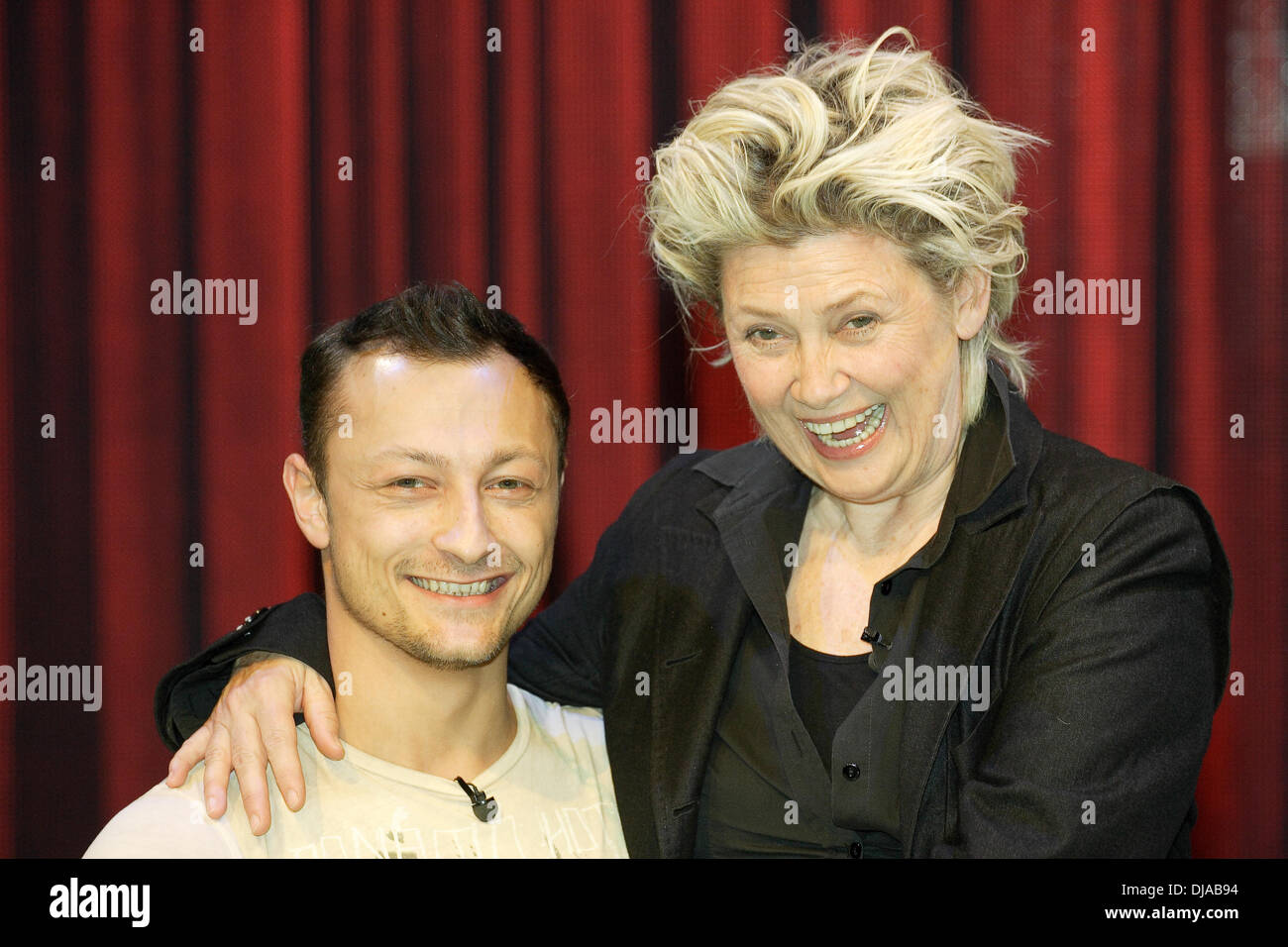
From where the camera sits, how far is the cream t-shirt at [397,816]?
5.12 ft

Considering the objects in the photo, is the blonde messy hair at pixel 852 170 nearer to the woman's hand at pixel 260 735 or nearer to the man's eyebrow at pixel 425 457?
the man's eyebrow at pixel 425 457

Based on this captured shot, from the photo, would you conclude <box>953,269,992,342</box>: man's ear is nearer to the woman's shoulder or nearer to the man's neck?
the woman's shoulder

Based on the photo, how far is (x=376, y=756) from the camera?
5.64 feet

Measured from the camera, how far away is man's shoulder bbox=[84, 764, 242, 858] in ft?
5.04

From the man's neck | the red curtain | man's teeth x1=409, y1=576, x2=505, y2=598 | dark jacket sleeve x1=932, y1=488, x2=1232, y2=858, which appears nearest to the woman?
dark jacket sleeve x1=932, y1=488, x2=1232, y2=858

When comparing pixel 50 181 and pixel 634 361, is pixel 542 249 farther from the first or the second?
pixel 50 181

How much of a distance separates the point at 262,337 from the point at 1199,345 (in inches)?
75.3

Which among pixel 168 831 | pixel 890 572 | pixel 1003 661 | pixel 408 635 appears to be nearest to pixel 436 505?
pixel 408 635

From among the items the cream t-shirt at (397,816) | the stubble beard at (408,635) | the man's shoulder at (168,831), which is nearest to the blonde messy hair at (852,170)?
the stubble beard at (408,635)

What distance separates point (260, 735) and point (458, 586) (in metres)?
0.32

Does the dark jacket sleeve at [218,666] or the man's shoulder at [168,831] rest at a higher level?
A: the dark jacket sleeve at [218,666]

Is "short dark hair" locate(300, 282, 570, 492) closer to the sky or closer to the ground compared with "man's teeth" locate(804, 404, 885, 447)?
closer to the sky

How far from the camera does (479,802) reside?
1.69 m
